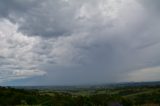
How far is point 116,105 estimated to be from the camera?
1134 inches

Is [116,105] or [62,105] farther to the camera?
[62,105]

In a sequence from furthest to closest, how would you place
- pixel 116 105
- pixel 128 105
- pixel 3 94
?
pixel 3 94 < pixel 128 105 < pixel 116 105

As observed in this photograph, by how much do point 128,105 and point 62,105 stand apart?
9.70 metres

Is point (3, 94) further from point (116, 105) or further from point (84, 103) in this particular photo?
point (116, 105)

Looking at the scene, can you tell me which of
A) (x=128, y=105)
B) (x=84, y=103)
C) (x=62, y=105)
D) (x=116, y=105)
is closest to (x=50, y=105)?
(x=62, y=105)

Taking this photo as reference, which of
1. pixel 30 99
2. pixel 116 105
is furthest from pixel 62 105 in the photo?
pixel 30 99

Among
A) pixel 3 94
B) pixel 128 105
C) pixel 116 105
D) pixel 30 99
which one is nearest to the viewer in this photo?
pixel 116 105

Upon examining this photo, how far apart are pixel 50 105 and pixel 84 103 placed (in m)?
4.71

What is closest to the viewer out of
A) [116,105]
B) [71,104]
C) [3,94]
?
[116,105]

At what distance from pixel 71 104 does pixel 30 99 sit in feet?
61.7

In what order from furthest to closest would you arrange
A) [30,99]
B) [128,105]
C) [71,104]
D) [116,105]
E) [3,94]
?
[3,94] → [30,99] → [128,105] → [71,104] → [116,105]

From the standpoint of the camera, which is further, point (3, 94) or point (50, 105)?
point (3, 94)

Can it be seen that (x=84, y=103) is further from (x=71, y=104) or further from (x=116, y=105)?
(x=116, y=105)

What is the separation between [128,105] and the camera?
3884 cm
